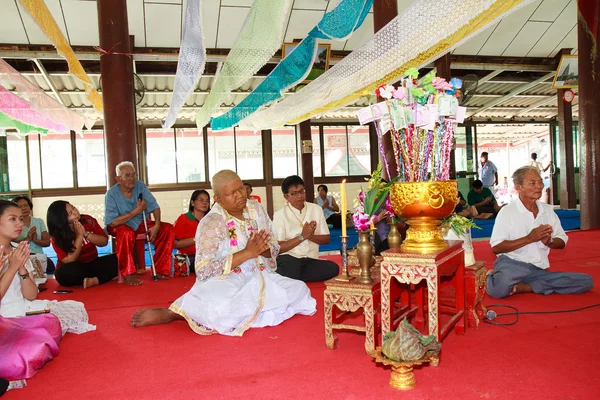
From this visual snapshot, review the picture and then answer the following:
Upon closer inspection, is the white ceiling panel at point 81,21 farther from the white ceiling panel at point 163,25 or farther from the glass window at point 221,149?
the glass window at point 221,149

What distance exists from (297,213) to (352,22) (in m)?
1.57

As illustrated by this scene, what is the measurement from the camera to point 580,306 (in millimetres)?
2871

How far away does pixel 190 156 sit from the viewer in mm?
12453

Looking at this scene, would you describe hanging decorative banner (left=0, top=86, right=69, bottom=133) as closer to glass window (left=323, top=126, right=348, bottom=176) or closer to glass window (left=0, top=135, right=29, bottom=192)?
glass window (left=0, top=135, right=29, bottom=192)

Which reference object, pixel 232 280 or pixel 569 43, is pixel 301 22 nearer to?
pixel 569 43

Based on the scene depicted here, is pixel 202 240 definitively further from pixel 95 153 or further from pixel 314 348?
pixel 95 153

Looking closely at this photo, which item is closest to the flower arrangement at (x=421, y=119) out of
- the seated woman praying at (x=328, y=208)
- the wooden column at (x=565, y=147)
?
the seated woman praying at (x=328, y=208)

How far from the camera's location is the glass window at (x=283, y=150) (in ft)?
42.7

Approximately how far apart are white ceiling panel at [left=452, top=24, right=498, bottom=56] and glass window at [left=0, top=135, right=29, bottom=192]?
414 inches

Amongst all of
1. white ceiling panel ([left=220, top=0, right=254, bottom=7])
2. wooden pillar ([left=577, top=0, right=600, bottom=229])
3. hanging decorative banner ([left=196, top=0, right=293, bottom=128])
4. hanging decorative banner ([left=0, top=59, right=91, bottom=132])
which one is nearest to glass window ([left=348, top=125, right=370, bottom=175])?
white ceiling panel ([left=220, top=0, right=254, bottom=7])

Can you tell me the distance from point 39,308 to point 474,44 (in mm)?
8648

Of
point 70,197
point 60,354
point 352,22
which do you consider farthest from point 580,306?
point 70,197

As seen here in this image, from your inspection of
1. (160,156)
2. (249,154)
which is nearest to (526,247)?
(249,154)

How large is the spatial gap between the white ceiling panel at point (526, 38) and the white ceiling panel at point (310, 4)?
4.01 metres
